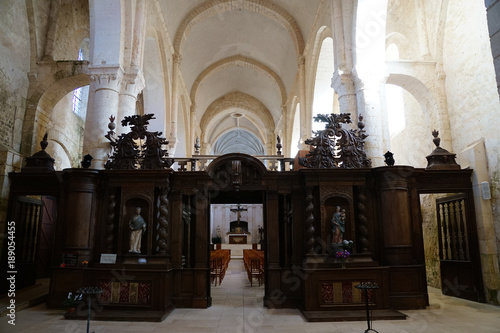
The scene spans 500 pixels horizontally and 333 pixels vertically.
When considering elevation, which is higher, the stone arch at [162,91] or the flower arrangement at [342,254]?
the stone arch at [162,91]

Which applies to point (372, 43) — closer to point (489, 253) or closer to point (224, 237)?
point (489, 253)

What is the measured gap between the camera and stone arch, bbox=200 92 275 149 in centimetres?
2639

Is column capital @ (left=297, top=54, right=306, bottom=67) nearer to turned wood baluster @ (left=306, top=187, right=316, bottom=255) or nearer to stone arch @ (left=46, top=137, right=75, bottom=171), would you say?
turned wood baluster @ (left=306, top=187, right=316, bottom=255)

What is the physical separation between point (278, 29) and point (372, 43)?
8.60m

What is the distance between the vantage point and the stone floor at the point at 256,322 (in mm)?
5895

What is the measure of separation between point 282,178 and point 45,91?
7.72 metres

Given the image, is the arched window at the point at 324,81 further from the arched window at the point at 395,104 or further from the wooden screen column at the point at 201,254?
the wooden screen column at the point at 201,254

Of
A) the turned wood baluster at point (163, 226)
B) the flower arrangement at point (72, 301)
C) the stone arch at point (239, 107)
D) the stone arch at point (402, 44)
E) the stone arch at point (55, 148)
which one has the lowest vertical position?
the flower arrangement at point (72, 301)

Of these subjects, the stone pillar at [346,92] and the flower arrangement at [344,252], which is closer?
the flower arrangement at [344,252]

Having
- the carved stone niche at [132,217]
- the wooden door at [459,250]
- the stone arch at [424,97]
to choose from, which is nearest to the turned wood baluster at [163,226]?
the carved stone niche at [132,217]

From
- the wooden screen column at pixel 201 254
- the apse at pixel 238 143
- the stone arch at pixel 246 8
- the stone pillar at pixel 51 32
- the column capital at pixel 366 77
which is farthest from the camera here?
the apse at pixel 238 143

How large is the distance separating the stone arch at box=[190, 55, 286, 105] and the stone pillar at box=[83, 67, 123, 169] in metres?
11.6

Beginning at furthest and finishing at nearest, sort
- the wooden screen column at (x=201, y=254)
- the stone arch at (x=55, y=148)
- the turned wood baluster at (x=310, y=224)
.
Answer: the stone arch at (x=55, y=148) → the wooden screen column at (x=201, y=254) → the turned wood baluster at (x=310, y=224)

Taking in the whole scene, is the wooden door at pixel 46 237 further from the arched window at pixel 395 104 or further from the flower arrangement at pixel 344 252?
the arched window at pixel 395 104
